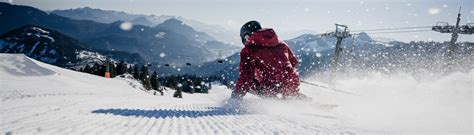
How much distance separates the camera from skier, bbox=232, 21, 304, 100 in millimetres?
11867

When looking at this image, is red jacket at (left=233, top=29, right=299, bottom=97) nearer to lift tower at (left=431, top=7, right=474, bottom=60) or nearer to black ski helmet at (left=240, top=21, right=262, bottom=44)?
black ski helmet at (left=240, top=21, right=262, bottom=44)

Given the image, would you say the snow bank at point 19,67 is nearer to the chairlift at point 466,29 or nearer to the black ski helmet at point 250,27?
the black ski helmet at point 250,27

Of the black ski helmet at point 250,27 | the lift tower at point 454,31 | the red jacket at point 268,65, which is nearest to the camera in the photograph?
the red jacket at point 268,65

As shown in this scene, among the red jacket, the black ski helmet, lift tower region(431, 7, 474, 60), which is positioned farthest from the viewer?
lift tower region(431, 7, 474, 60)

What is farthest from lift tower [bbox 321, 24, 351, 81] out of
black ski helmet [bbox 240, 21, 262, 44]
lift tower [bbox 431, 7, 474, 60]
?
black ski helmet [bbox 240, 21, 262, 44]

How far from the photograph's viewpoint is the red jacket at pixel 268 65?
11.9 meters

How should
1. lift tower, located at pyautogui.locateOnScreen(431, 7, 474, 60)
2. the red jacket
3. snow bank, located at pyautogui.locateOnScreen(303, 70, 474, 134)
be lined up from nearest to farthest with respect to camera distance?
snow bank, located at pyautogui.locateOnScreen(303, 70, 474, 134) < the red jacket < lift tower, located at pyautogui.locateOnScreen(431, 7, 474, 60)

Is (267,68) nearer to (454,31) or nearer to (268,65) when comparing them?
(268,65)

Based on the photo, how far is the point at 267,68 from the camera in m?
12.0

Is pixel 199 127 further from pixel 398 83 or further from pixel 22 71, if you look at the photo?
pixel 22 71

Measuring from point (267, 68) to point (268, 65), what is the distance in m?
0.11

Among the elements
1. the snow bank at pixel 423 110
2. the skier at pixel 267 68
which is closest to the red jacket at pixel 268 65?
the skier at pixel 267 68

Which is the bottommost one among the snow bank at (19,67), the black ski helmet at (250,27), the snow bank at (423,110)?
the snow bank at (423,110)

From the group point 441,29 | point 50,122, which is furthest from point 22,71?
point 441,29
